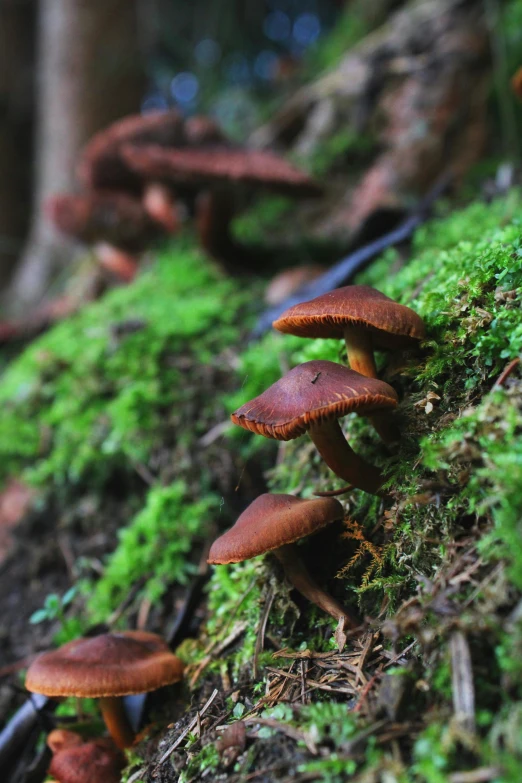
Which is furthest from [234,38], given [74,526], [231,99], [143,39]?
[74,526]

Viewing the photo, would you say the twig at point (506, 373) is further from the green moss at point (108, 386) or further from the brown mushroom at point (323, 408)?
the green moss at point (108, 386)

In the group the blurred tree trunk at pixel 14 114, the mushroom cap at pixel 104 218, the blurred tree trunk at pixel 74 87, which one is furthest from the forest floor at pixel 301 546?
the blurred tree trunk at pixel 14 114

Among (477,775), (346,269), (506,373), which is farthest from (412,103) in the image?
(477,775)

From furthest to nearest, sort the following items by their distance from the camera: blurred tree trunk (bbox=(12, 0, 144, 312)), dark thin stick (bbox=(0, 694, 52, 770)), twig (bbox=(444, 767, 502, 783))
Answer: blurred tree trunk (bbox=(12, 0, 144, 312)) < dark thin stick (bbox=(0, 694, 52, 770)) < twig (bbox=(444, 767, 502, 783))

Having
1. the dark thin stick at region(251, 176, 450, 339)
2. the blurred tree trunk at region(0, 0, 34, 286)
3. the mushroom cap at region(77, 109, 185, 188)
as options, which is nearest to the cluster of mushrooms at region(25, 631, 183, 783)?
the dark thin stick at region(251, 176, 450, 339)

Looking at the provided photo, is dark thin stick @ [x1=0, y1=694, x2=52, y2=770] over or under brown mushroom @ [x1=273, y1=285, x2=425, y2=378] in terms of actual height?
under

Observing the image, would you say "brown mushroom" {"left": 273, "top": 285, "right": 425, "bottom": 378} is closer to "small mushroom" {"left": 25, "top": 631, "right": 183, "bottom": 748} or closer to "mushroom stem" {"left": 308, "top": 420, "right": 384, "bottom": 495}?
"mushroom stem" {"left": 308, "top": 420, "right": 384, "bottom": 495}

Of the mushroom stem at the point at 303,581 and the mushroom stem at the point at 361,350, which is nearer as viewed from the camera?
the mushroom stem at the point at 303,581
